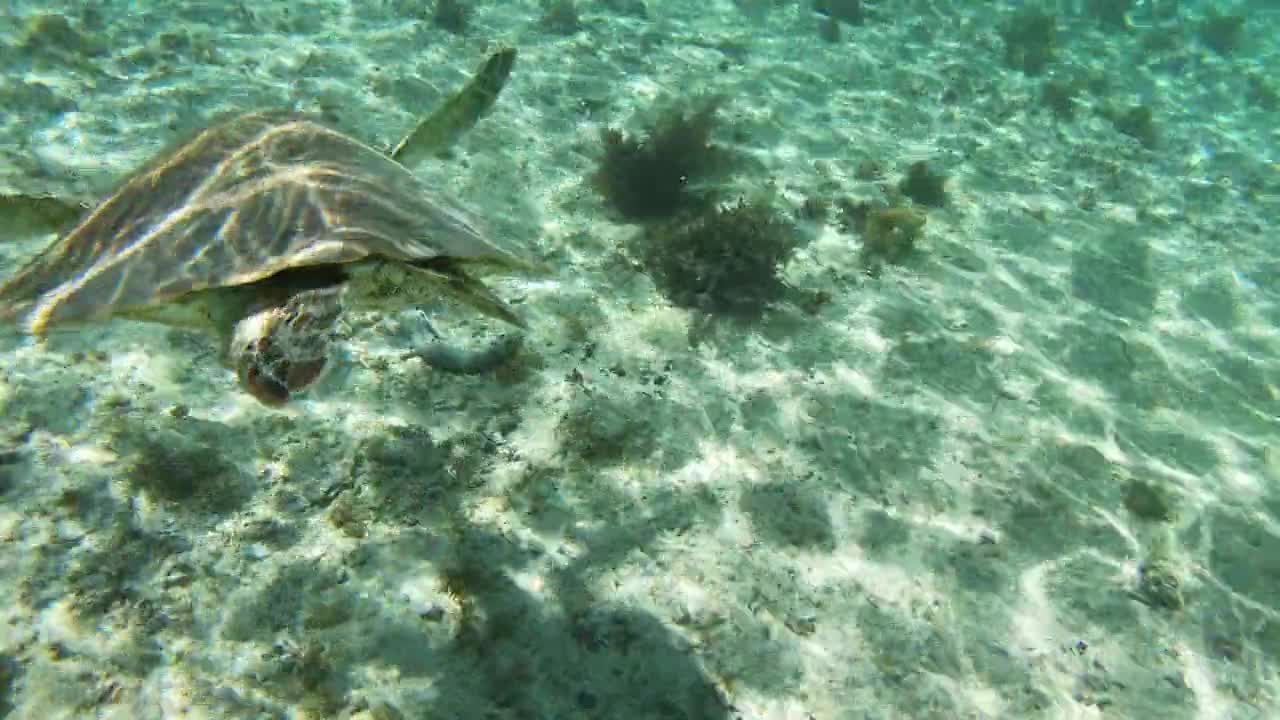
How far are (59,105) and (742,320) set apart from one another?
6.46 m

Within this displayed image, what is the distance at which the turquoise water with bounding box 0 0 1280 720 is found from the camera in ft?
9.31

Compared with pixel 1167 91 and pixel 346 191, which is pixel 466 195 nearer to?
pixel 346 191

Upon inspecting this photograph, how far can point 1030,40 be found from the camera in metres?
12.9

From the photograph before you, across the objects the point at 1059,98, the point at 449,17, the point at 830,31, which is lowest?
the point at 1059,98

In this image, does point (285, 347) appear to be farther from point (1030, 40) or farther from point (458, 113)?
point (1030, 40)

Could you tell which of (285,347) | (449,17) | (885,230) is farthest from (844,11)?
(285,347)

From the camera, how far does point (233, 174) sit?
2951 millimetres

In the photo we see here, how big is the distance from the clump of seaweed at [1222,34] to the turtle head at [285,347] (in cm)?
2030

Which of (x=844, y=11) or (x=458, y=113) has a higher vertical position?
(x=458, y=113)

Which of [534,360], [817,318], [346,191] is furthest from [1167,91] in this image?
[346,191]

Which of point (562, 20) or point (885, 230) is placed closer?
point (885, 230)

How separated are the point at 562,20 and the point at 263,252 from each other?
8.59 meters

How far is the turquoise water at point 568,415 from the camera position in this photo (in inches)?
112

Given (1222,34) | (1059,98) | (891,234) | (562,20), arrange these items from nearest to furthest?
1. (891,234)
2. (562,20)
3. (1059,98)
4. (1222,34)
